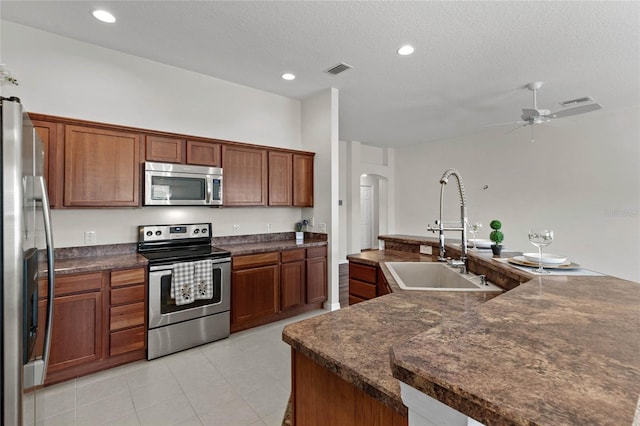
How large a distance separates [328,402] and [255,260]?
100 inches

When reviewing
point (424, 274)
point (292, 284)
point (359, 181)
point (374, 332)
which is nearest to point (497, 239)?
point (424, 274)

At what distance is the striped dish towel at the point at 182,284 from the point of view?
8.83 feet

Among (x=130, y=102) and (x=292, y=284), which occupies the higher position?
(x=130, y=102)

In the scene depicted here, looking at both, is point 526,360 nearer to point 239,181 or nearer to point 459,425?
point 459,425

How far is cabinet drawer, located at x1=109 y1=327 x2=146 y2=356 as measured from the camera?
246cm

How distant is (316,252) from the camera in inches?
152

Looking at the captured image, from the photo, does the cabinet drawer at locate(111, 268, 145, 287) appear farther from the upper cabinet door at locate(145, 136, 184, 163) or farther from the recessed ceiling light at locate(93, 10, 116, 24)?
the recessed ceiling light at locate(93, 10, 116, 24)

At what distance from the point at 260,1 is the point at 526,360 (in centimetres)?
268

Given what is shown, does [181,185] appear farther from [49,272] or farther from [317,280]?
[317,280]

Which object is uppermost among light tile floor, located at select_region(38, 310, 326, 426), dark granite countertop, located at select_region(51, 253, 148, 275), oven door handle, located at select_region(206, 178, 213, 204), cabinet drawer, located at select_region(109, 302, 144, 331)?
oven door handle, located at select_region(206, 178, 213, 204)

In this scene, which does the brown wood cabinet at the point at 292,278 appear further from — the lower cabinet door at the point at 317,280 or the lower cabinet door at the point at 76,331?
the lower cabinet door at the point at 76,331

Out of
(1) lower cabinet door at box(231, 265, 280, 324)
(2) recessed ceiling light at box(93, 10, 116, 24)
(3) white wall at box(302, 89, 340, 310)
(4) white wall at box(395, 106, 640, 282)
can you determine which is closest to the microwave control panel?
(1) lower cabinet door at box(231, 265, 280, 324)

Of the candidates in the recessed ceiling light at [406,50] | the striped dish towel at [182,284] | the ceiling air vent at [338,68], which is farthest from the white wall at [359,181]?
the striped dish towel at [182,284]

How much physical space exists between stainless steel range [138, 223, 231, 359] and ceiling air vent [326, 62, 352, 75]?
2.37 m
